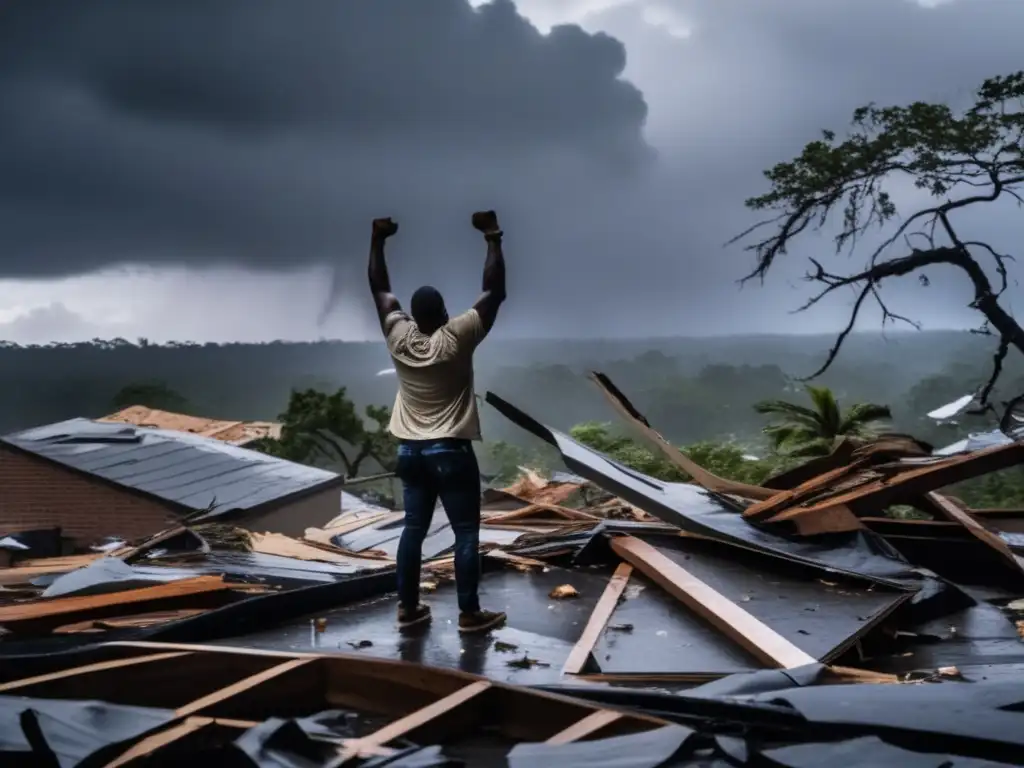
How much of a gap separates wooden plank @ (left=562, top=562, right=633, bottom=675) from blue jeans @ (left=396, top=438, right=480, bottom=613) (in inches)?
26.3

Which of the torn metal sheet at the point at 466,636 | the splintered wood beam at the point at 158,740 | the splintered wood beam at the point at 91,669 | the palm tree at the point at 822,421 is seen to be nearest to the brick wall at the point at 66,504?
the torn metal sheet at the point at 466,636

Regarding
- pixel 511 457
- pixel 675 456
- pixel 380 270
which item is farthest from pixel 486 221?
pixel 511 457

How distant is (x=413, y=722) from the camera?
3205mm

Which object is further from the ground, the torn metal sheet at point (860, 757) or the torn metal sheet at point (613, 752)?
the torn metal sheet at point (860, 757)

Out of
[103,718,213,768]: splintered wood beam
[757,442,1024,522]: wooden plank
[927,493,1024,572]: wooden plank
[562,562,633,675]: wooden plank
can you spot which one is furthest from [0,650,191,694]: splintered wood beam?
[927,493,1024,572]: wooden plank

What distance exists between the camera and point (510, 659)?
14.1 feet

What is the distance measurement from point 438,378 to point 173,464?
9651 millimetres

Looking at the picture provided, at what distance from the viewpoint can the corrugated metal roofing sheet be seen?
38.8 ft

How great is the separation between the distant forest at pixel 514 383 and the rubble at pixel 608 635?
31.2 metres

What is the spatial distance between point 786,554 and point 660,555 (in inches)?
32.3

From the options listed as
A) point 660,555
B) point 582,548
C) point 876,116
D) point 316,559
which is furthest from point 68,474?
point 876,116

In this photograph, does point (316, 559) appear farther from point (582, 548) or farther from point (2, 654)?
point (2, 654)

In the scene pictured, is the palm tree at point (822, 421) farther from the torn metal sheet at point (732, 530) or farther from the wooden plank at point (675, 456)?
the torn metal sheet at point (732, 530)

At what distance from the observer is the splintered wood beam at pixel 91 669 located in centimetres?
362
